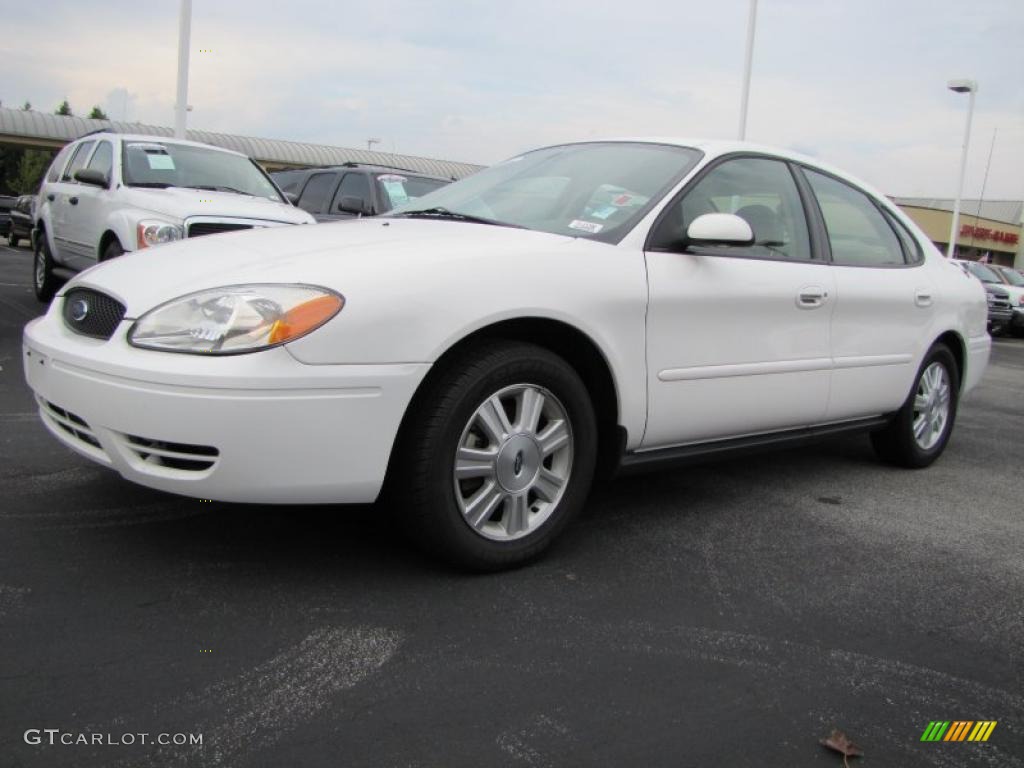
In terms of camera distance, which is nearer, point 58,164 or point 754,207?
point 754,207

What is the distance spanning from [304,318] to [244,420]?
1.09 ft

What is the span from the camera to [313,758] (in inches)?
77.9

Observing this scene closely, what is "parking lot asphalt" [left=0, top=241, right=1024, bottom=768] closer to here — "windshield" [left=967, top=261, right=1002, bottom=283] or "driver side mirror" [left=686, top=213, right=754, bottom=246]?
"driver side mirror" [left=686, top=213, right=754, bottom=246]

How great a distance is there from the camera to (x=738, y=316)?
12.0 feet

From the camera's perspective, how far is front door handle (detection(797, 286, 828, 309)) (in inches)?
155

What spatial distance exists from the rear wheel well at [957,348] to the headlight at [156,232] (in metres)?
5.20

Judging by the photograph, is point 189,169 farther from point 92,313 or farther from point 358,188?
point 92,313

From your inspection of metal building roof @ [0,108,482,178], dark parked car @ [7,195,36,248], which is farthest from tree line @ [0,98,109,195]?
dark parked car @ [7,195,36,248]

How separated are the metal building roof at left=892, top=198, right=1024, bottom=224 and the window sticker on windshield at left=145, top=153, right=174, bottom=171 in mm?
50472

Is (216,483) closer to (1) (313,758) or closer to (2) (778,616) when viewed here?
(1) (313,758)

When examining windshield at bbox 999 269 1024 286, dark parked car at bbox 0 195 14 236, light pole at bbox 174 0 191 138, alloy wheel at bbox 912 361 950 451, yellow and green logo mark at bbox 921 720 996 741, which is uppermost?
light pole at bbox 174 0 191 138

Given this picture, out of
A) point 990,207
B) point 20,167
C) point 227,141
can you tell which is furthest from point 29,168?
point 990,207

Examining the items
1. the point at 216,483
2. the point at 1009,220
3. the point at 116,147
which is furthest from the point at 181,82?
the point at 1009,220

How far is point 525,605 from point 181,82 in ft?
47.6
